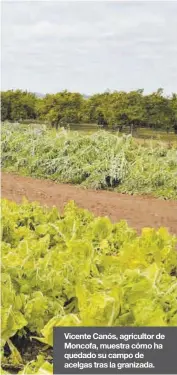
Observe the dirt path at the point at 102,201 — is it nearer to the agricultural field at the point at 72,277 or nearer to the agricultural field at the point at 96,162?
the agricultural field at the point at 96,162

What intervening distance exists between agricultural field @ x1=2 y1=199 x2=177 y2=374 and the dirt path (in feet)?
14.7

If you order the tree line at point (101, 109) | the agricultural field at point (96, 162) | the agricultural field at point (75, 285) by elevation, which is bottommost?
the agricultural field at point (75, 285)

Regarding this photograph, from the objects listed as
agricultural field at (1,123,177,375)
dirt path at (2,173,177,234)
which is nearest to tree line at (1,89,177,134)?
dirt path at (2,173,177,234)

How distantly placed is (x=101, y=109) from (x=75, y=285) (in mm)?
34906

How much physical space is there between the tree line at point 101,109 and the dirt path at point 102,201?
67.0ft

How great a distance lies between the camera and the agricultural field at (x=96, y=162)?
12.5 m

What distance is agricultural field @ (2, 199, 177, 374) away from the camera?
2.13m

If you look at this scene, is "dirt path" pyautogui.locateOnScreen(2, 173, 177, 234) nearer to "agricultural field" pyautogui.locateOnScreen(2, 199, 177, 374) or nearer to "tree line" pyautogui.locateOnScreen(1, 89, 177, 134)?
"agricultural field" pyautogui.locateOnScreen(2, 199, 177, 374)

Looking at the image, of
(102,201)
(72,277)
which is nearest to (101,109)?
(102,201)

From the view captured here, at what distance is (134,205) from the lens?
1005cm

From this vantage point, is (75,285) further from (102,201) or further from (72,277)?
(102,201)

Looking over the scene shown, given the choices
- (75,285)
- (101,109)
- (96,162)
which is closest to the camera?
(75,285)

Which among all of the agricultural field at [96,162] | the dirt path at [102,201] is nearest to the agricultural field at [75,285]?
the dirt path at [102,201]

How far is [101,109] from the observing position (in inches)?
1462
